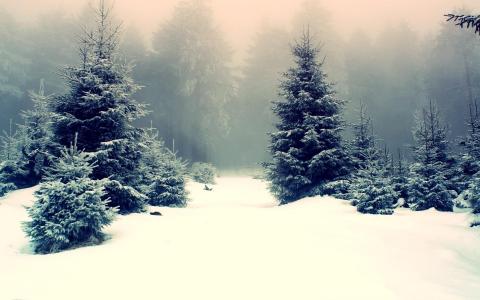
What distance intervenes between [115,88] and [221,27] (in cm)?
3000

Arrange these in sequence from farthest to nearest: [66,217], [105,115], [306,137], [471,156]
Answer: [306,137] < [471,156] < [105,115] < [66,217]

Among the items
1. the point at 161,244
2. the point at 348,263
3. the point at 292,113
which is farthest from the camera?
the point at 292,113

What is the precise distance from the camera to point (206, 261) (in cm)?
607

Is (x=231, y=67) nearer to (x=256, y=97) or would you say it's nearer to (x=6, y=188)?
(x=256, y=97)

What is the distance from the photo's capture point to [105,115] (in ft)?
41.7

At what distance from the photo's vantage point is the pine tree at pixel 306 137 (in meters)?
16.2

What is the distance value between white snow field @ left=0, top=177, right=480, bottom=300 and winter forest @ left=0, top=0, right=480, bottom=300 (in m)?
0.04

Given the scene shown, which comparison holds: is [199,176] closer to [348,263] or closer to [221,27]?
[221,27]

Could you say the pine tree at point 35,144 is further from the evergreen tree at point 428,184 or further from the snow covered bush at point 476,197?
the snow covered bush at point 476,197

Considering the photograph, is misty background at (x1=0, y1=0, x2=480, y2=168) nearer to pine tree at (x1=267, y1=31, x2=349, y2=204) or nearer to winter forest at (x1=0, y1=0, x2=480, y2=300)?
winter forest at (x1=0, y1=0, x2=480, y2=300)

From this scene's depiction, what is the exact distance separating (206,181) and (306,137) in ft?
47.3

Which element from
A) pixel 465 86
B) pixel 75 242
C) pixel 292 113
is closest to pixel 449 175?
pixel 292 113

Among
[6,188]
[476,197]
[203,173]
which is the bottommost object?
[6,188]

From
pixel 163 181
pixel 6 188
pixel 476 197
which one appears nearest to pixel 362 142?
pixel 476 197
